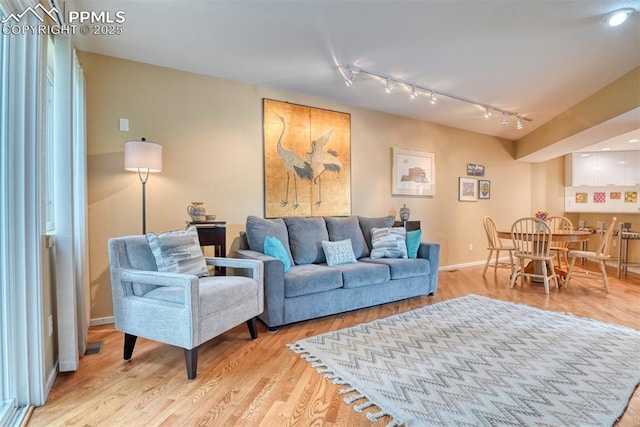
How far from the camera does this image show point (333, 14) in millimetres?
2283

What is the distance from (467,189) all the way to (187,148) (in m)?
4.54

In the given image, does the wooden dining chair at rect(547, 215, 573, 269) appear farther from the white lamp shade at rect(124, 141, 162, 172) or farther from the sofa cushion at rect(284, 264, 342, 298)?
the white lamp shade at rect(124, 141, 162, 172)

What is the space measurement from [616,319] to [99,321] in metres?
4.64

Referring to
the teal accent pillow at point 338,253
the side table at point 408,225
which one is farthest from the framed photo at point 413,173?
the teal accent pillow at point 338,253

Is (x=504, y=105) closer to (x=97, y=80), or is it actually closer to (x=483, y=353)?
(x=483, y=353)

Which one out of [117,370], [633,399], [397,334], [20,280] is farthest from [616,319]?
[20,280]

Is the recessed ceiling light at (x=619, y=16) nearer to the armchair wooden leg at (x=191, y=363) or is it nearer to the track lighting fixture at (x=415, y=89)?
the track lighting fixture at (x=415, y=89)

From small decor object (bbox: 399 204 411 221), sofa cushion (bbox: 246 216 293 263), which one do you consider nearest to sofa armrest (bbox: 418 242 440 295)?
small decor object (bbox: 399 204 411 221)

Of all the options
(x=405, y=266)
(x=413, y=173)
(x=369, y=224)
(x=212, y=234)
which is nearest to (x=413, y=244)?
(x=405, y=266)

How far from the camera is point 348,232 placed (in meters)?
3.67

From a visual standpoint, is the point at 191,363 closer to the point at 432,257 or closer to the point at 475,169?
the point at 432,257

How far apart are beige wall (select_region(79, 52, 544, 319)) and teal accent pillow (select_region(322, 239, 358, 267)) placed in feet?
2.97

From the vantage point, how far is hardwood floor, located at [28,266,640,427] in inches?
58.9

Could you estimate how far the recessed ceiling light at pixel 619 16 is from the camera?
2.33m
